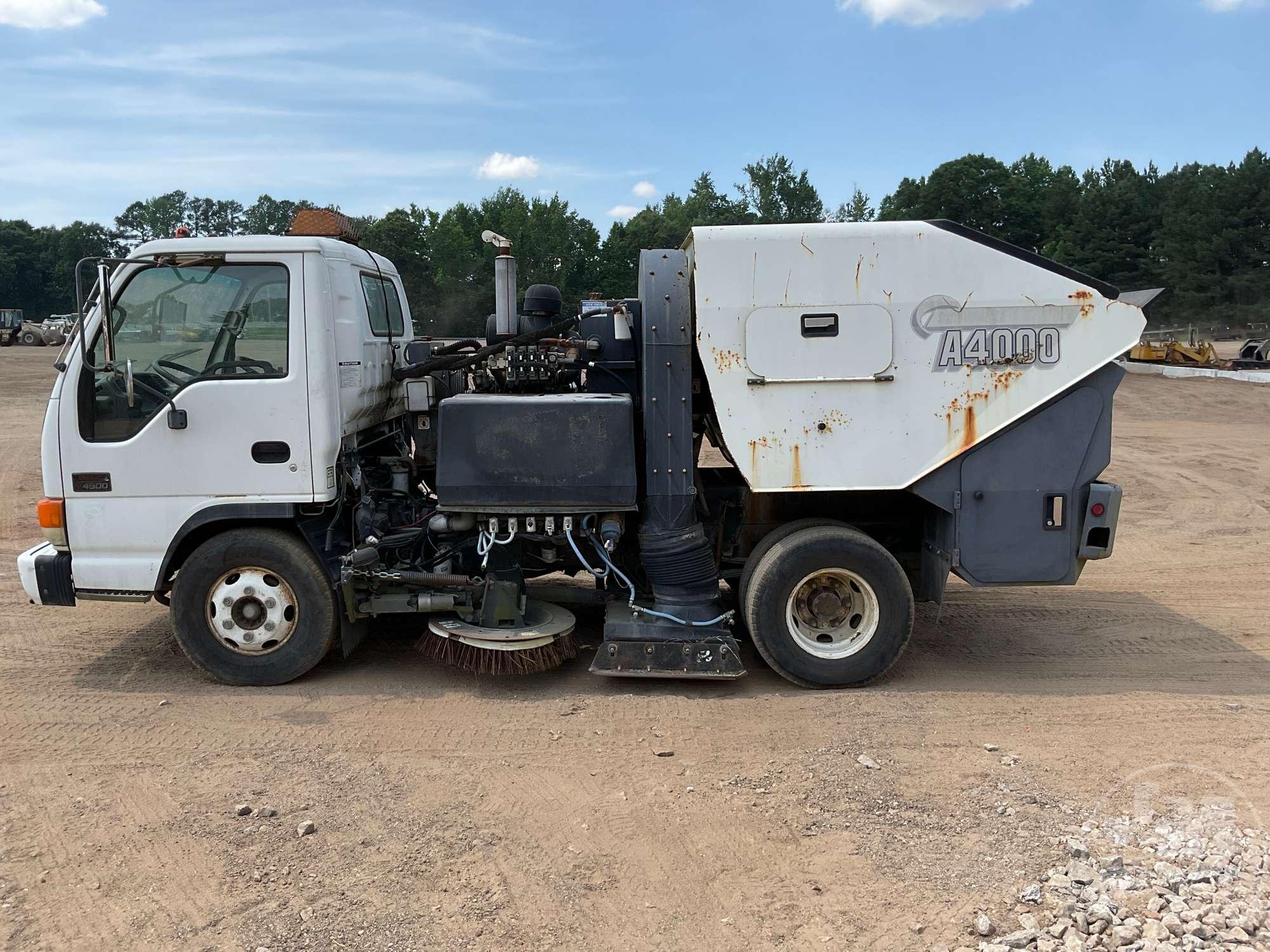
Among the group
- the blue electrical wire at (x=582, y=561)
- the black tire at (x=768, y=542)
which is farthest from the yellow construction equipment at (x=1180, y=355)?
the blue electrical wire at (x=582, y=561)

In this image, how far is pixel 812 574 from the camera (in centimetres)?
552

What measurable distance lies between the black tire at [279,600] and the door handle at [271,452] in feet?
1.49

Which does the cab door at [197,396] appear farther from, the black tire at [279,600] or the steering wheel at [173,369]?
the black tire at [279,600]

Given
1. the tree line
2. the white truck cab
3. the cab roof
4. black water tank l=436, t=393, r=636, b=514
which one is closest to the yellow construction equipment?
the tree line

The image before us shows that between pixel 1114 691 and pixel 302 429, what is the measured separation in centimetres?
497

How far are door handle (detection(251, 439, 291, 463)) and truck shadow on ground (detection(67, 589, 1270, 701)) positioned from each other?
137 centimetres

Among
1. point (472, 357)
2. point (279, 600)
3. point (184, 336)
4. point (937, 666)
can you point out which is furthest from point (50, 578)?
point (937, 666)

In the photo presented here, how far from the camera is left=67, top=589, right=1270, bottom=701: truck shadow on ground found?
568cm

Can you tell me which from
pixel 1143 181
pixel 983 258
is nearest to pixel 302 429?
pixel 983 258

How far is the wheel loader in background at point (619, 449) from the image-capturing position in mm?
5285

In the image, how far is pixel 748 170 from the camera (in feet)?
222

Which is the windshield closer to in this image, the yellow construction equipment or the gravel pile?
the gravel pile

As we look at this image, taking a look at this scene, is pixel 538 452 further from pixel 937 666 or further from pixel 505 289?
pixel 937 666

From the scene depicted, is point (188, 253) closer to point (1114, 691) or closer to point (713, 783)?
point (713, 783)
